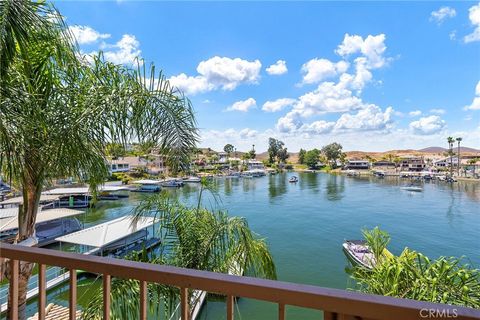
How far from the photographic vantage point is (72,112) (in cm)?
262

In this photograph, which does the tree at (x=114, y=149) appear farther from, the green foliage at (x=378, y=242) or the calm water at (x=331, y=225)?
the green foliage at (x=378, y=242)

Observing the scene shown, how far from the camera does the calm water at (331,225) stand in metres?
10.4

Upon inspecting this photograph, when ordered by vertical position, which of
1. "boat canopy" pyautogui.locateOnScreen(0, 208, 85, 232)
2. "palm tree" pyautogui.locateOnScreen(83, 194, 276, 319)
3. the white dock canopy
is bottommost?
the white dock canopy

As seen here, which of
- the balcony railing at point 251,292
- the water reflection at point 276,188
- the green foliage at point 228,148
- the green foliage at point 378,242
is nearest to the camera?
the balcony railing at point 251,292

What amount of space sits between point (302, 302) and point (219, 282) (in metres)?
0.25

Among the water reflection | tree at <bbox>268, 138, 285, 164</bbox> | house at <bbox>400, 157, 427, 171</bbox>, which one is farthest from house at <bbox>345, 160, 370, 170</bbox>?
the water reflection

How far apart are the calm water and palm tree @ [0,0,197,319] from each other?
3220 mm

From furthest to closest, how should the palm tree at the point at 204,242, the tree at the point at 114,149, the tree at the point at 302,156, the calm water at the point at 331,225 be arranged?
the tree at the point at 302,156 → the calm water at the point at 331,225 → the palm tree at the point at 204,242 → the tree at the point at 114,149

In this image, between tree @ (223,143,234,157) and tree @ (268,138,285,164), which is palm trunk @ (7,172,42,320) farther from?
tree @ (268,138,285,164)

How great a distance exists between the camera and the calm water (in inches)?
408

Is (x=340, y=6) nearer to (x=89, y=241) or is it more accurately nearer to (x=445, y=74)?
(x=89, y=241)

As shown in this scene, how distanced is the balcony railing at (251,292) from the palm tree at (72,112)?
1.68 metres

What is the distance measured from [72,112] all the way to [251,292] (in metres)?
2.62

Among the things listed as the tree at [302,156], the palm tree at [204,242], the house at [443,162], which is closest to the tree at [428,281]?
the palm tree at [204,242]
